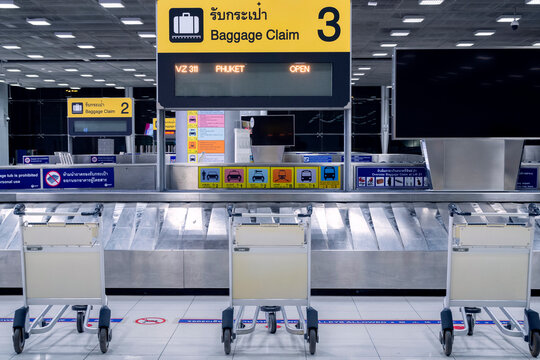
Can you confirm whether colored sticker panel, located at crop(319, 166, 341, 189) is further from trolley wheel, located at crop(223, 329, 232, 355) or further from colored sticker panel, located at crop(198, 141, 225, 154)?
colored sticker panel, located at crop(198, 141, 225, 154)

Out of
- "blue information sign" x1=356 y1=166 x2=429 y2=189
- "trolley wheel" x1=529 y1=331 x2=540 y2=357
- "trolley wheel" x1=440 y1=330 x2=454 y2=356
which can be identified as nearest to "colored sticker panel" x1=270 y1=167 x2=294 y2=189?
"blue information sign" x1=356 y1=166 x2=429 y2=189

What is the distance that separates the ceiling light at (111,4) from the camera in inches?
448

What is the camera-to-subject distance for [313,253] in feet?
17.3

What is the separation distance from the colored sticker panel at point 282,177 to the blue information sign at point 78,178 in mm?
1824

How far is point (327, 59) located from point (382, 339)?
8.75ft

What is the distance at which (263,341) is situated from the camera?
4094mm

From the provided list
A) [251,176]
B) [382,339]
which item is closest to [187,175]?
[251,176]

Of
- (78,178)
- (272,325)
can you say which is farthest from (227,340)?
(78,178)

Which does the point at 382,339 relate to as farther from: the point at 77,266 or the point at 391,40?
the point at 391,40

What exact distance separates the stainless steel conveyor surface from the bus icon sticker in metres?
1.72

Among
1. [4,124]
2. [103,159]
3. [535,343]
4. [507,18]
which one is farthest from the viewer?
[4,124]

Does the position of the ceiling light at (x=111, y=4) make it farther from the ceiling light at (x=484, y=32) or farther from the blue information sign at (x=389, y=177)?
the ceiling light at (x=484, y=32)

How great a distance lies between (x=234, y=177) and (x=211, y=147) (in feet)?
26.3

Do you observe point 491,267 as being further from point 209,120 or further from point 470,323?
point 209,120
